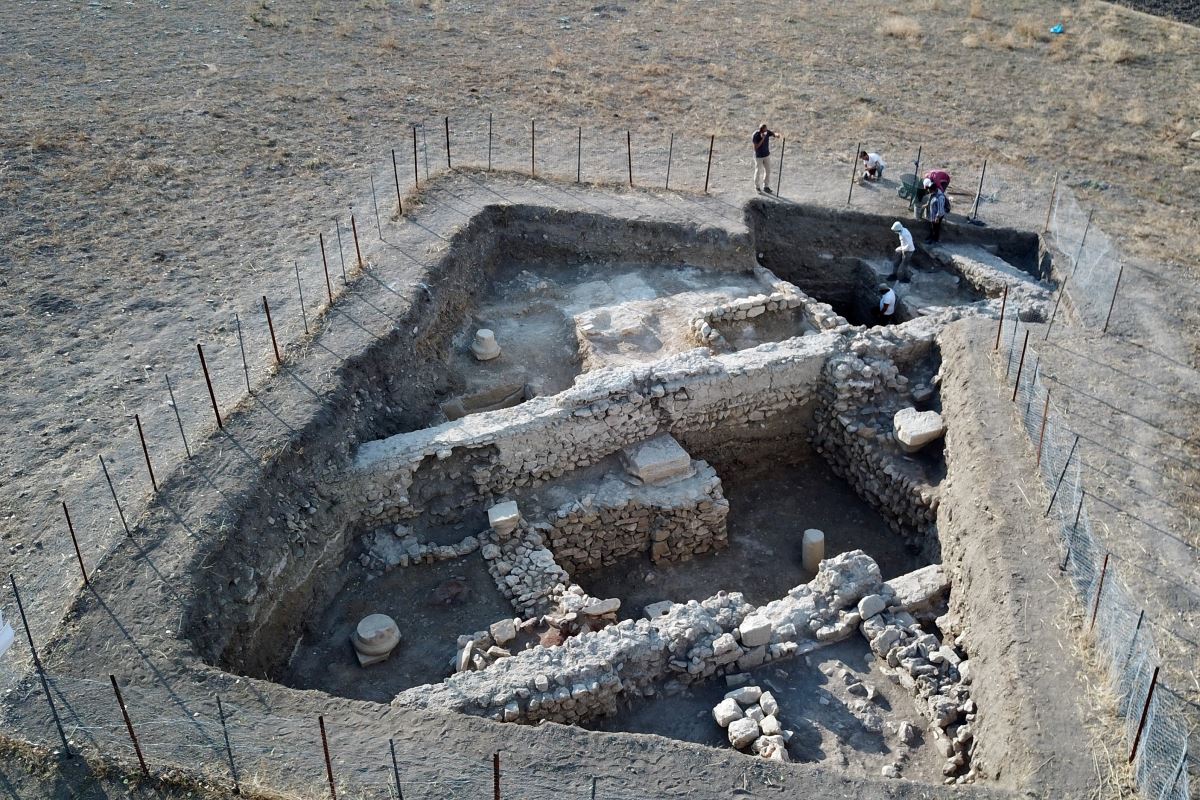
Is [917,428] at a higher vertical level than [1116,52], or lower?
lower

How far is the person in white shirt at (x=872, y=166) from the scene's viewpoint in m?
18.5

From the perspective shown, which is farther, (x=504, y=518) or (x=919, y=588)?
(x=504, y=518)

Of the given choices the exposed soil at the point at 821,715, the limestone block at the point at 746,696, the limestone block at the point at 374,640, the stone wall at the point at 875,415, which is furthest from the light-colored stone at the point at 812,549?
the limestone block at the point at 374,640

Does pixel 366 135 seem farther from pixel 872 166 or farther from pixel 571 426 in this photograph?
pixel 872 166

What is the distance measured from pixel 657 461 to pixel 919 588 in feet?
12.0

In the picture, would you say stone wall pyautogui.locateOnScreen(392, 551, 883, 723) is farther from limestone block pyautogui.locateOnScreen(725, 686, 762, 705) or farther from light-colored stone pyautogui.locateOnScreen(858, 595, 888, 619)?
limestone block pyautogui.locateOnScreen(725, 686, 762, 705)

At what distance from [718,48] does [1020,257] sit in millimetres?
10634

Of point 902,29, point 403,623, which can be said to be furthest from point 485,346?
point 902,29

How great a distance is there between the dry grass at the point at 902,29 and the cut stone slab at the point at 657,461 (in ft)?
56.7

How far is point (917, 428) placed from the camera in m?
13.4

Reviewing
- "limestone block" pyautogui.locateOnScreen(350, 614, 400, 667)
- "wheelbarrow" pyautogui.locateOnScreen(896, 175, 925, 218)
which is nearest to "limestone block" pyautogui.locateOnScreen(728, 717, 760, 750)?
"limestone block" pyautogui.locateOnScreen(350, 614, 400, 667)

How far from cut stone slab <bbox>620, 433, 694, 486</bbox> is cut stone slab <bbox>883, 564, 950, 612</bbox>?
3104 millimetres

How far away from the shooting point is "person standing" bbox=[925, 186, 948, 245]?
16922 millimetres

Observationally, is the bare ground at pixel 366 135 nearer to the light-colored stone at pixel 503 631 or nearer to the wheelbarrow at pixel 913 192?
the wheelbarrow at pixel 913 192
